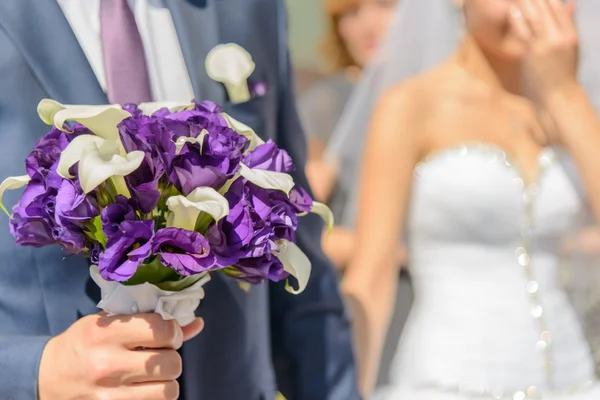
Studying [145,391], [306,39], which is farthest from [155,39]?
[306,39]

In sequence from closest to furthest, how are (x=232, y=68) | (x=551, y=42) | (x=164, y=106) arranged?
(x=164, y=106) < (x=232, y=68) < (x=551, y=42)

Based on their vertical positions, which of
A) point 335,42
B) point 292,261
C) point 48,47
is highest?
point 335,42

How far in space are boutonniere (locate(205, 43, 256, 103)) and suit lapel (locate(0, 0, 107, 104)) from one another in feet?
0.45

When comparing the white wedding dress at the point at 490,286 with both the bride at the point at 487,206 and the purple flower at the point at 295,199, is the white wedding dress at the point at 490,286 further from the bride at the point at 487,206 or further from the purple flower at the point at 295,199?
the purple flower at the point at 295,199

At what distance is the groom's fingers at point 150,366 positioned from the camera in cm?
64

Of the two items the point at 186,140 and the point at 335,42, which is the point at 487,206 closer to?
the point at 335,42

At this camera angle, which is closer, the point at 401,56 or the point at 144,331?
the point at 144,331

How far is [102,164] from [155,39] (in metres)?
0.28

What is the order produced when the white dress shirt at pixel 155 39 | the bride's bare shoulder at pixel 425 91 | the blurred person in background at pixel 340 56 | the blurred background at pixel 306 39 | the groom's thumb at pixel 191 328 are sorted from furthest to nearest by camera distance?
the blurred background at pixel 306 39 → the blurred person in background at pixel 340 56 → the bride's bare shoulder at pixel 425 91 → the white dress shirt at pixel 155 39 → the groom's thumb at pixel 191 328

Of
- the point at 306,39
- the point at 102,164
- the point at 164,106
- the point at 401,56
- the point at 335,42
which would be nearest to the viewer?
the point at 102,164

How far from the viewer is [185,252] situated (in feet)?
1.98

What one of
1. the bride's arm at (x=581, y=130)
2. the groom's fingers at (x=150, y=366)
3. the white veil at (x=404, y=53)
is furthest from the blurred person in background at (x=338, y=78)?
the groom's fingers at (x=150, y=366)

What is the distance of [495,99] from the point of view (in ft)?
5.22

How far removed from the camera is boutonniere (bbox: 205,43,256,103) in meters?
0.81
